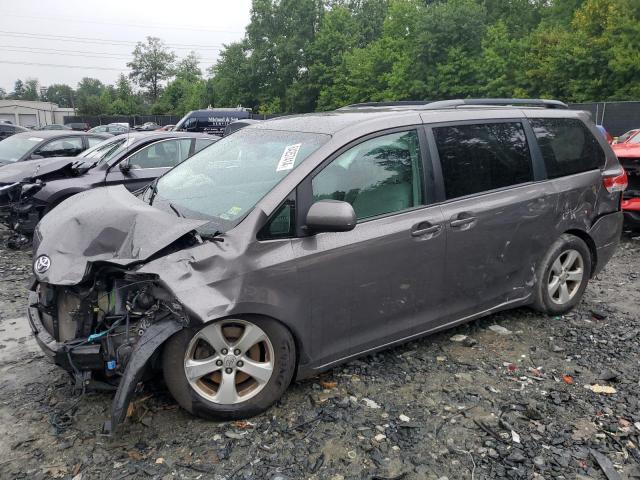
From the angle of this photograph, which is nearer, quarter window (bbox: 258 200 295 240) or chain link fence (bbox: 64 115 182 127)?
quarter window (bbox: 258 200 295 240)

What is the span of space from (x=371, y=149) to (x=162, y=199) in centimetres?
152

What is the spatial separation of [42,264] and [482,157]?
3060mm

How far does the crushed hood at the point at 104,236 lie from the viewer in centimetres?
293

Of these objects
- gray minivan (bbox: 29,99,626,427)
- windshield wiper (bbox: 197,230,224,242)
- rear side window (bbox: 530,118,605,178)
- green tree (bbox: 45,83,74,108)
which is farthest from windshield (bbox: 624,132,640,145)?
green tree (bbox: 45,83,74,108)

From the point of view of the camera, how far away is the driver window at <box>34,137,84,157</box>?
10.1m

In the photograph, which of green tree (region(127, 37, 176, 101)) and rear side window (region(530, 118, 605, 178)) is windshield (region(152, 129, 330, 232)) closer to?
rear side window (region(530, 118, 605, 178))

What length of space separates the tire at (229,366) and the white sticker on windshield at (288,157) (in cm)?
94

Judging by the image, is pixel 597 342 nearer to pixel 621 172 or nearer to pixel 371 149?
pixel 621 172

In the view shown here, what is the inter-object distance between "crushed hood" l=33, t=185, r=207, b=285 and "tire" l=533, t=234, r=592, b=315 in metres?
2.86

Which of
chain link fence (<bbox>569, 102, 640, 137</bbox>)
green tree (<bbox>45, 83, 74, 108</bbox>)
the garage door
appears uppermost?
green tree (<bbox>45, 83, 74, 108</bbox>)

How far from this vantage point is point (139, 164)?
25.8ft

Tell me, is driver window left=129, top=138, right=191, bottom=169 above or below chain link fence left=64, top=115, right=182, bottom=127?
below

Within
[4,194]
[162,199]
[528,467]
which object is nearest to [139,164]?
[4,194]

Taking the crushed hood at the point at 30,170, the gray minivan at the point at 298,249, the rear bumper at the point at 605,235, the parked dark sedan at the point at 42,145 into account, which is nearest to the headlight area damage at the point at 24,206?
the crushed hood at the point at 30,170
